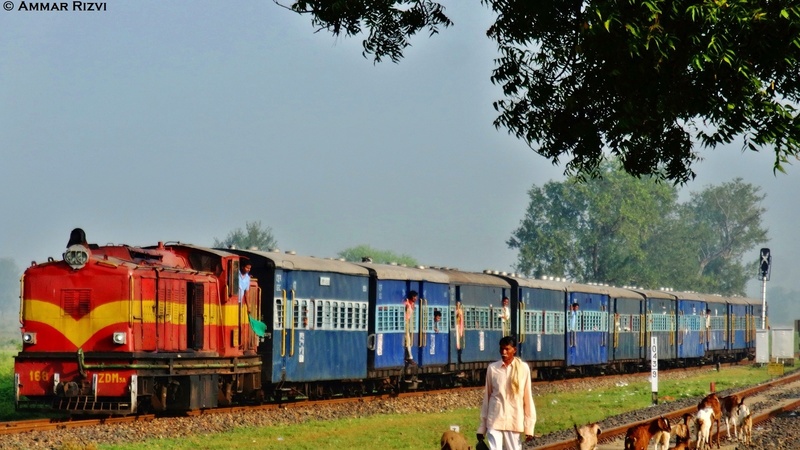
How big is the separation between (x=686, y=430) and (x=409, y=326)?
17210 mm

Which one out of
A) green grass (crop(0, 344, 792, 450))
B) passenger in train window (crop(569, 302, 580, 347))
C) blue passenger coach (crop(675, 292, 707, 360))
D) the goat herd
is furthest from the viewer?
blue passenger coach (crop(675, 292, 707, 360))

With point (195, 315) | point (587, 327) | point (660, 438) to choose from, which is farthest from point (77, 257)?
point (587, 327)

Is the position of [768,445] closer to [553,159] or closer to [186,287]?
[553,159]

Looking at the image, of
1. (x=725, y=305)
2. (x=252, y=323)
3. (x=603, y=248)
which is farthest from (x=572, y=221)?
(x=252, y=323)

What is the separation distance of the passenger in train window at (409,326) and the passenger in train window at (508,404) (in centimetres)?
2124

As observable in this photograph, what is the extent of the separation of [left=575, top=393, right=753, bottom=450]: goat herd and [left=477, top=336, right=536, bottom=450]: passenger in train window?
6.51 ft

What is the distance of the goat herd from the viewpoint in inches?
650

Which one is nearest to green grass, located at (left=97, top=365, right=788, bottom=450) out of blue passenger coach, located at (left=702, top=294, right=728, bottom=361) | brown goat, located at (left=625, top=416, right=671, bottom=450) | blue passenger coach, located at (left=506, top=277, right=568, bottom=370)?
blue passenger coach, located at (left=506, top=277, right=568, bottom=370)

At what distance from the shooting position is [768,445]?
22.8 meters

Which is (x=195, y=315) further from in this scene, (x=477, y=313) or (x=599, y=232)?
(x=599, y=232)

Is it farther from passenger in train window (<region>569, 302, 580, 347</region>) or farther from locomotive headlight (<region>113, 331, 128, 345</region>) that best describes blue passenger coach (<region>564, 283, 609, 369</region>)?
locomotive headlight (<region>113, 331, 128, 345</region>)

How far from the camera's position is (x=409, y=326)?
118 ft

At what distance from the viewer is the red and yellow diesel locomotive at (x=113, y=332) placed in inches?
910

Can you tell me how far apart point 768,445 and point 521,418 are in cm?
992
